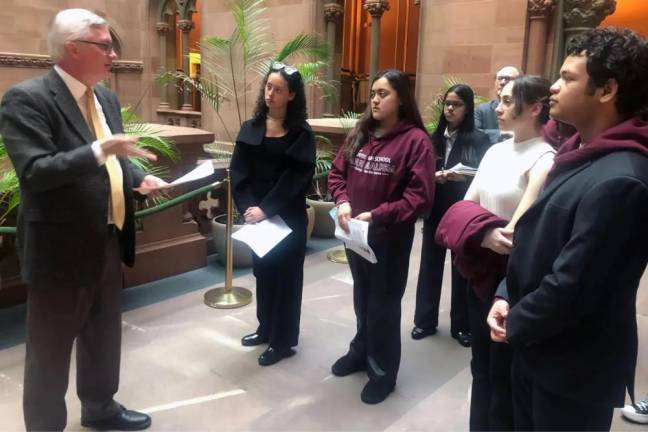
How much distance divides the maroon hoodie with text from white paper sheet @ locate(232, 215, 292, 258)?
50cm

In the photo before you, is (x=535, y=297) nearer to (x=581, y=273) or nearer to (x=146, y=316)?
(x=581, y=273)

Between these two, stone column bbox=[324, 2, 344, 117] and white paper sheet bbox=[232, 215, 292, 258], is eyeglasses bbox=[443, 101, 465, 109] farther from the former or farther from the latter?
stone column bbox=[324, 2, 344, 117]

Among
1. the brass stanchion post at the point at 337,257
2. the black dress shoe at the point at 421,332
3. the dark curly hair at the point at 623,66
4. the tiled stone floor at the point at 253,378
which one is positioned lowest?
the tiled stone floor at the point at 253,378

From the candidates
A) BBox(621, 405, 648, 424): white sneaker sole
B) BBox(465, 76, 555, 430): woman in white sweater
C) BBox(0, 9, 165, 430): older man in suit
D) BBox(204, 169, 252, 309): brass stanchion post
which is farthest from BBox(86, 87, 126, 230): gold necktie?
BBox(621, 405, 648, 424): white sneaker sole

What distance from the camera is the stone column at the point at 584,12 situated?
22.3 ft

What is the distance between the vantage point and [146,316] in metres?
4.17

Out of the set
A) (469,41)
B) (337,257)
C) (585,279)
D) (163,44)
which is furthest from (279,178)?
(163,44)

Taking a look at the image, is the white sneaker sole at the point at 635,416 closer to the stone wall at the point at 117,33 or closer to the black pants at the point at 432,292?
the black pants at the point at 432,292

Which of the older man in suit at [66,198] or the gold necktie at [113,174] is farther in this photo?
the gold necktie at [113,174]

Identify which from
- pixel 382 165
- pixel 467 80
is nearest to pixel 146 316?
pixel 382 165

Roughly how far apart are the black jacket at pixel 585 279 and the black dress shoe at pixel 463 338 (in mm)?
2218

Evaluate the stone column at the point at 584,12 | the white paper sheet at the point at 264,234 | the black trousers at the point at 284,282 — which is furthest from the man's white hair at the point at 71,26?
the stone column at the point at 584,12

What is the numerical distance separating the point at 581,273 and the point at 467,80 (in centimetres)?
679

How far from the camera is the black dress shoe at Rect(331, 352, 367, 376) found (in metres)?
3.38
